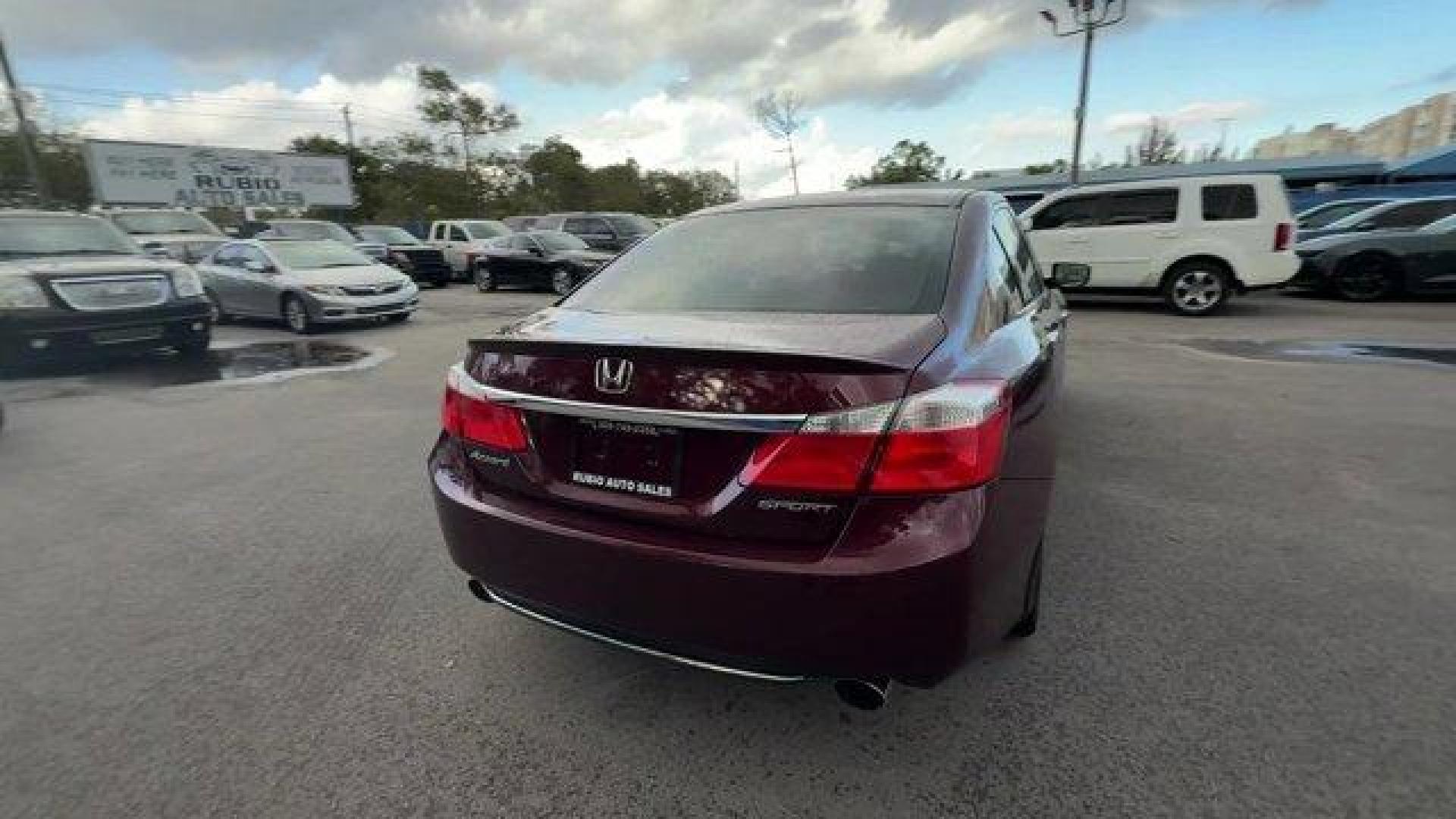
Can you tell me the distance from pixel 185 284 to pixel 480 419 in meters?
8.69

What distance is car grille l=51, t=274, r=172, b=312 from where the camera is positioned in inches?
298

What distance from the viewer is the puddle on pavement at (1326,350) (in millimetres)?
6938

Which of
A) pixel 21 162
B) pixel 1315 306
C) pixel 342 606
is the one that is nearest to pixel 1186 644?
pixel 342 606

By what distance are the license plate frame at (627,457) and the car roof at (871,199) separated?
1.56 meters

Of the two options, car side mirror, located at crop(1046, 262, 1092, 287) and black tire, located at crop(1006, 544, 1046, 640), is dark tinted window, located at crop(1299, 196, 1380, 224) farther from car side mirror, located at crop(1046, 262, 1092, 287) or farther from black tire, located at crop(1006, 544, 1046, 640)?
black tire, located at crop(1006, 544, 1046, 640)

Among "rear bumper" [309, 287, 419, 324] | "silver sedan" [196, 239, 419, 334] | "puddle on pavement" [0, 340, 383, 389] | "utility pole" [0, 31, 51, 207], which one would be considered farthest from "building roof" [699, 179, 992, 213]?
"utility pole" [0, 31, 51, 207]

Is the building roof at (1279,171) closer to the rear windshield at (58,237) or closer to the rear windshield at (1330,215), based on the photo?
the rear windshield at (1330,215)

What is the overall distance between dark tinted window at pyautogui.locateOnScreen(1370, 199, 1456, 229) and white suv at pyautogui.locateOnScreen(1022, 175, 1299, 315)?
2823 mm

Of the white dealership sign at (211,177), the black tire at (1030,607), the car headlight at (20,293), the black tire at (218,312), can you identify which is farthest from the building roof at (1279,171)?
the white dealership sign at (211,177)

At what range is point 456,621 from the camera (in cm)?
286

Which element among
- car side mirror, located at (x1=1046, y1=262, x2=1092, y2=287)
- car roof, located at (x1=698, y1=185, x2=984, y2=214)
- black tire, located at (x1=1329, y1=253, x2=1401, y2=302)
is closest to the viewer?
car roof, located at (x1=698, y1=185, x2=984, y2=214)

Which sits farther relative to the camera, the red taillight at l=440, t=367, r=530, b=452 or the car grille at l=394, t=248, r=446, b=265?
the car grille at l=394, t=248, r=446, b=265

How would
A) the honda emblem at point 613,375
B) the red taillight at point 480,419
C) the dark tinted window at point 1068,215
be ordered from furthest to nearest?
the dark tinted window at point 1068,215
the red taillight at point 480,419
the honda emblem at point 613,375

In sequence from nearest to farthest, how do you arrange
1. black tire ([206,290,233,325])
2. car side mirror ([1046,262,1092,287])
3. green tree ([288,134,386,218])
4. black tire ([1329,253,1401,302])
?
1. car side mirror ([1046,262,1092,287])
2. black tire ([1329,253,1401,302])
3. black tire ([206,290,233,325])
4. green tree ([288,134,386,218])
